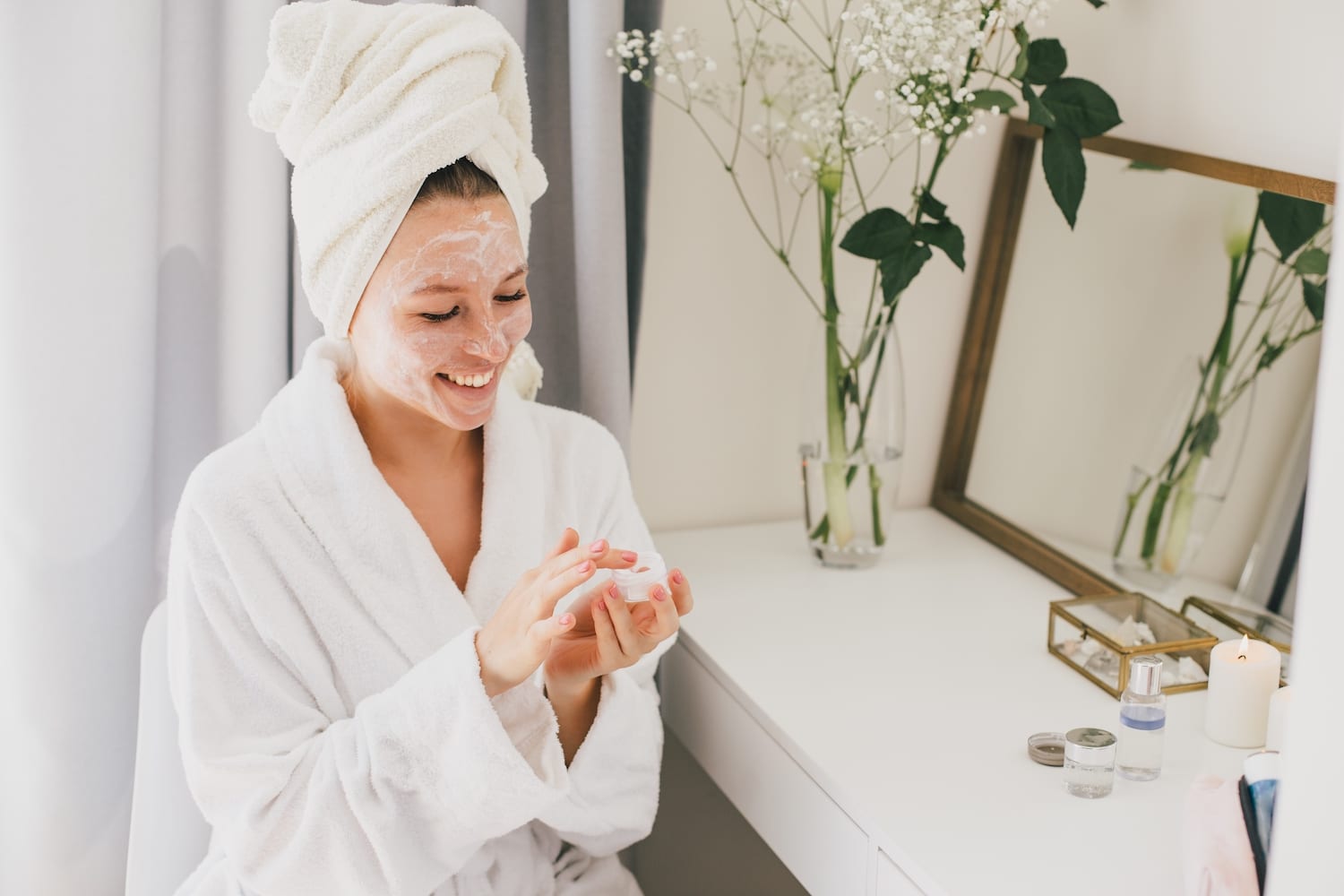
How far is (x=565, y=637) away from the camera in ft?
3.72

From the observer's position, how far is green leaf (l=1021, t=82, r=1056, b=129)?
50.6 inches

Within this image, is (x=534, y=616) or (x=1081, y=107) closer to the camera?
(x=534, y=616)

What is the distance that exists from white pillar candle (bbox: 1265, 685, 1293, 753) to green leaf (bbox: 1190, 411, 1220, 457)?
1.16ft

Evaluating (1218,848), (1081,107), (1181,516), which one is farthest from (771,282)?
(1218,848)

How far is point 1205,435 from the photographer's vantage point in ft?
4.58

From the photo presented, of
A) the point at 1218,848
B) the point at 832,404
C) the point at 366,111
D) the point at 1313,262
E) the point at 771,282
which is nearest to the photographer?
the point at 1218,848

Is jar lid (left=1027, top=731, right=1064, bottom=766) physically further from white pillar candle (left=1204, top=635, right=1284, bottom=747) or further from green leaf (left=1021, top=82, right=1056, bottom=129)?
green leaf (left=1021, top=82, right=1056, bottom=129)

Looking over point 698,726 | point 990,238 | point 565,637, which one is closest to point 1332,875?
point 565,637

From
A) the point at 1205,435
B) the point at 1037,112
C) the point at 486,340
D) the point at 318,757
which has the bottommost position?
the point at 318,757

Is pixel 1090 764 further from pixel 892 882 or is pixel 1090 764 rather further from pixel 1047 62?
pixel 1047 62

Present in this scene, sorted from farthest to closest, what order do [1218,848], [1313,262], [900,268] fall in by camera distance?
1. [900,268]
2. [1313,262]
3. [1218,848]

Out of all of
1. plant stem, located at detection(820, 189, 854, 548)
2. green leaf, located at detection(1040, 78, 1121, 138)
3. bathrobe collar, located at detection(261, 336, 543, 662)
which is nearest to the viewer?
bathrobe collar, located at detection(261, 336, 543, 662)

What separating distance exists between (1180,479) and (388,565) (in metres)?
0.88

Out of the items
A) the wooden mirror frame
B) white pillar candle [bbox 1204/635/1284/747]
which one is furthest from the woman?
the wooden mirror frame
